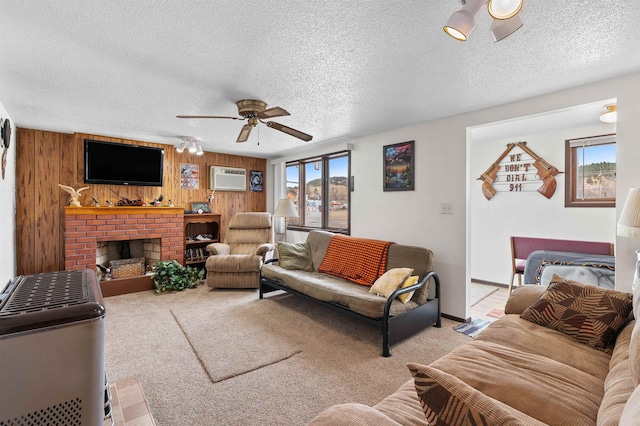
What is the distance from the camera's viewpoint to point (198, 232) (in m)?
5.47

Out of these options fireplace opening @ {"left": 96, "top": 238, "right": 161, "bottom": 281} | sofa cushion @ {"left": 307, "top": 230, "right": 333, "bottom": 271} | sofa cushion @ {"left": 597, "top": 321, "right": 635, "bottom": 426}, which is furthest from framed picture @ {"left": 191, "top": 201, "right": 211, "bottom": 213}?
sofa cushion @ {"left": 597, "top": 321, "right": 635, "bottom": 426}

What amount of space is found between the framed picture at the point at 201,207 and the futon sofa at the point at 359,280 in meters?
1.88

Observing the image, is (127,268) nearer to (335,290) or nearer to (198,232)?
(198,232)

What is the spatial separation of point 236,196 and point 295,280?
2.95 metres

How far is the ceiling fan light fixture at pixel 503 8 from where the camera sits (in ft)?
3.73

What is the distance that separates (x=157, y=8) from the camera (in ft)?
5.02

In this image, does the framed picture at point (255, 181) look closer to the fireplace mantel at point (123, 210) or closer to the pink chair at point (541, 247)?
the fireplace mantel at point (123, 210)

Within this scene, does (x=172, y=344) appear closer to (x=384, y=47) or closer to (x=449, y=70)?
(x=384, y=47)

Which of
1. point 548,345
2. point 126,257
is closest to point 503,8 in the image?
point 548,345

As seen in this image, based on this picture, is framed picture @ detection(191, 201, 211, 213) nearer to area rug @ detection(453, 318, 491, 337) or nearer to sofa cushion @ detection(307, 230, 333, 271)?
sofa cushion @ detection(307, 230, 333, 271)

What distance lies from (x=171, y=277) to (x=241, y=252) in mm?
1105

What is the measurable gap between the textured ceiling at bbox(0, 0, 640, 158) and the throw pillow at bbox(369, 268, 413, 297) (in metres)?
1.65

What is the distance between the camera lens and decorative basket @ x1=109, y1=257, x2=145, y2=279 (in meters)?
4.36

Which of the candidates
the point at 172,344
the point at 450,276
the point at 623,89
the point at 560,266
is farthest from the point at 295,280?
the point at 623,89
